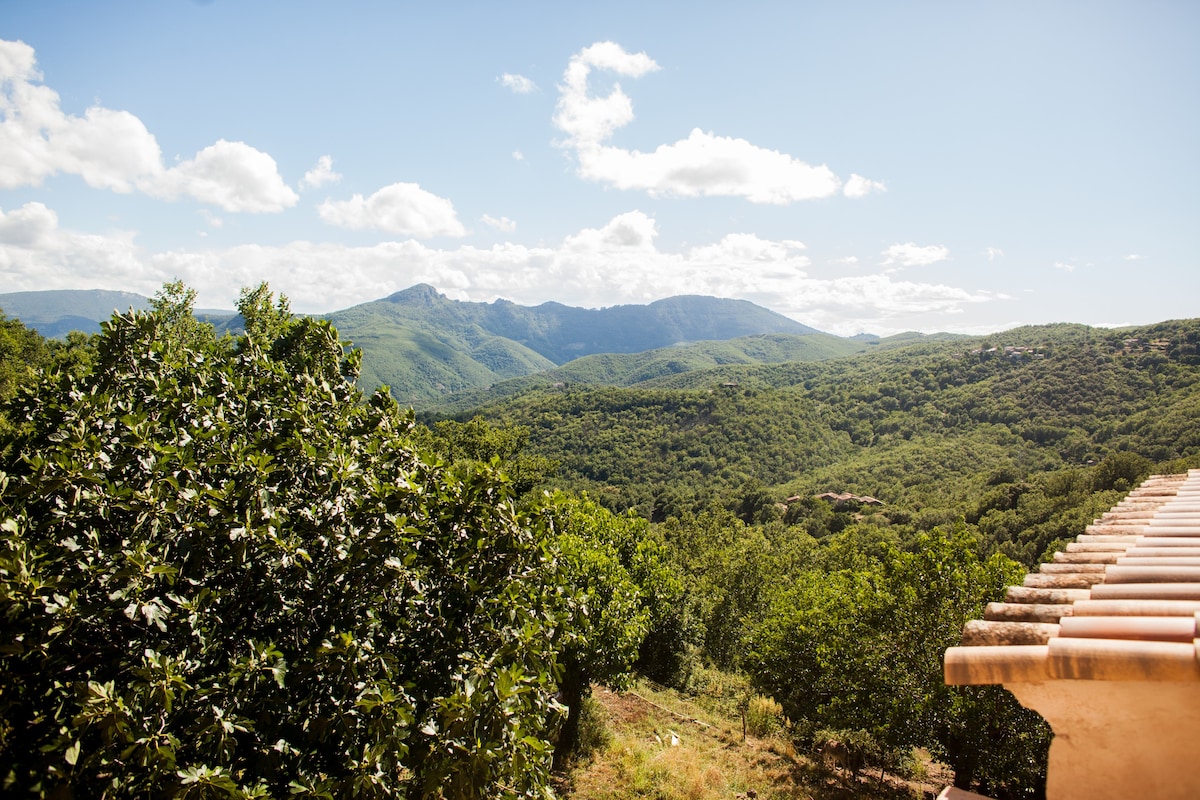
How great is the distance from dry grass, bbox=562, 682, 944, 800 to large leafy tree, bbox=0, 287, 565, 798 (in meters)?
7.77

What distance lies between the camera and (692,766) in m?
14.5

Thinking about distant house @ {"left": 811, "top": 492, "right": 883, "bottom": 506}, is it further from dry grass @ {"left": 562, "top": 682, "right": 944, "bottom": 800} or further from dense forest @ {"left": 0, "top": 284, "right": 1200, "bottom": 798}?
dense forest @ {"left": 0, "top": 284, "right": 1200, "bottom": 798}

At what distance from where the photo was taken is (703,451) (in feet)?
411

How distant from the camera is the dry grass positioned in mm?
12875

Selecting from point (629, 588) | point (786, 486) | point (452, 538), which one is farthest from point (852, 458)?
point (452, 538)

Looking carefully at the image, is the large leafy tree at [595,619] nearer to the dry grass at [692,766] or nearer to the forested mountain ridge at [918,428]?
the dry grass at [692,766]

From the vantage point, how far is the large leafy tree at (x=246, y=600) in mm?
4266

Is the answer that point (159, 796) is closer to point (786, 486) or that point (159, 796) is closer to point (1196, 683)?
point (1196, 683)

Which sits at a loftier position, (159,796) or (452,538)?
(452,538)

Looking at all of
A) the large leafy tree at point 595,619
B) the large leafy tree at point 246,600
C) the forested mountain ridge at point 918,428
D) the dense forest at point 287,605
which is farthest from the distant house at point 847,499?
the large leafy tree at point 246,600

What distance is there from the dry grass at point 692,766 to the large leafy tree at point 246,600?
25.5 feet

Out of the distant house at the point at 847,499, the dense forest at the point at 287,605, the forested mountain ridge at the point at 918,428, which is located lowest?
the distant house at the point at 847,499

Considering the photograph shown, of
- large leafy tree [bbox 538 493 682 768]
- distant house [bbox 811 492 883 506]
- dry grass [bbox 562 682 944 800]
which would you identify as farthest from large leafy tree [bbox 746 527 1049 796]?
distant house [bbox 811 492 883 506]

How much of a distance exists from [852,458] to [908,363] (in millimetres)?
77305
